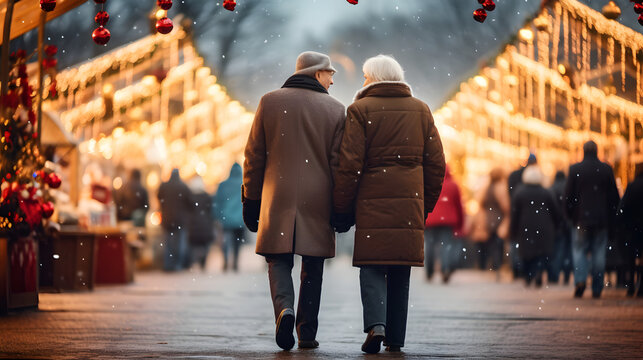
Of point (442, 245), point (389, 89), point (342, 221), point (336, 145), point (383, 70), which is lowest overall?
point (342, 221)

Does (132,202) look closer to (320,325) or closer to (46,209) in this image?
(46,209)

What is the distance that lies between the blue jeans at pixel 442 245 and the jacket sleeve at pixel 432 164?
9.52 meters

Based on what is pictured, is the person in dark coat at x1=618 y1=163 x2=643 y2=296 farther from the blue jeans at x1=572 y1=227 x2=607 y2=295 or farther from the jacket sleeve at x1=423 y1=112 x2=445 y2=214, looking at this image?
the jacket sleeve at x1=423 y1=112 x2=445 y2=214

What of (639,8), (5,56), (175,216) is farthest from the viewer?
(175,216)

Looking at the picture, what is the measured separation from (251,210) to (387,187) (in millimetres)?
948

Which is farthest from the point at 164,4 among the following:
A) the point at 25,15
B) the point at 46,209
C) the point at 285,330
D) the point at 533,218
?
the point at 533,218

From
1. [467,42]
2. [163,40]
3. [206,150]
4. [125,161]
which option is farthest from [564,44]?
[206,150]

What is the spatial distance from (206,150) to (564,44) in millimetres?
27079

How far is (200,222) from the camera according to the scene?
20156 millimetres

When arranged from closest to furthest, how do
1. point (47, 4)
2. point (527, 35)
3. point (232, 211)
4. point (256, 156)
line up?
point (256, 156)
point (47, 4)
point (232, 211)
point (527, 35)

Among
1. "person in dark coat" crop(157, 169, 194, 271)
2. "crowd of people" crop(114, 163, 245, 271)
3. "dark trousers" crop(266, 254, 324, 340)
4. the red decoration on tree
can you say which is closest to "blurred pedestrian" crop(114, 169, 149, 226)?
"crowd of people" crop(114, 163, 245, 271)

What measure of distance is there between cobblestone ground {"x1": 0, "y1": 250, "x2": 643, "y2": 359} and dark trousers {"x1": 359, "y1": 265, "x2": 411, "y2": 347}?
0.49ft

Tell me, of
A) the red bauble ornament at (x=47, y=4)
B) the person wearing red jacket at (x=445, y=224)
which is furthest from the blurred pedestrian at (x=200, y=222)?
the red bauble ornament at (x=47, y=4)

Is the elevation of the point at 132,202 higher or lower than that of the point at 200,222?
higher
